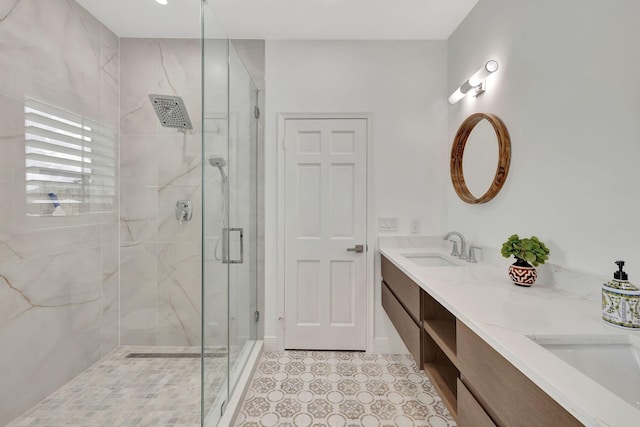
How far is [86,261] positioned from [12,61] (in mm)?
1115

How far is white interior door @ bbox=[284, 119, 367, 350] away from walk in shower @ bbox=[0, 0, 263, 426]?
1.18 ft

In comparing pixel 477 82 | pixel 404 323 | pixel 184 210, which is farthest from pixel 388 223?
pixel 184 210

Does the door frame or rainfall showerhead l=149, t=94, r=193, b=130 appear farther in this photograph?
the door frame

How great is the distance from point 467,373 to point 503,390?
234mm

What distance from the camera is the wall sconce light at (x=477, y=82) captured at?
1.68 meters

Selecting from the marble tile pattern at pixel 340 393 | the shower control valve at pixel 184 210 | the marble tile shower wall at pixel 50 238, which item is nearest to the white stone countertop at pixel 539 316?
the marble tile pattern at pixel 340 393

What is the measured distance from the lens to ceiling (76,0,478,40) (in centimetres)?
181

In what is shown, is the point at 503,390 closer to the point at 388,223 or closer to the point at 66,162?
the point at 388,223

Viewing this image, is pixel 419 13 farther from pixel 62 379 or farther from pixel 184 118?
Result: pixel 62 379

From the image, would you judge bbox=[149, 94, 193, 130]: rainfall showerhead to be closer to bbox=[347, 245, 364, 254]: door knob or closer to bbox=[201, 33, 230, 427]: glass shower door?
bbox=[201, 33, 230, 427]: glass shower door

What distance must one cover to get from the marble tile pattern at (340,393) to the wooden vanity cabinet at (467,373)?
38 centimetres

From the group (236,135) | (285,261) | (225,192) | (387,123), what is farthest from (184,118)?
(387,123)

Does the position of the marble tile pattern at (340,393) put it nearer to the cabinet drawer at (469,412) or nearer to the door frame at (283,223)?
the door frame at (283,223)

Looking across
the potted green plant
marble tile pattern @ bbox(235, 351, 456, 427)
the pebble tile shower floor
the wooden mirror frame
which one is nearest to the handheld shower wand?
the pebble tile shower floor
